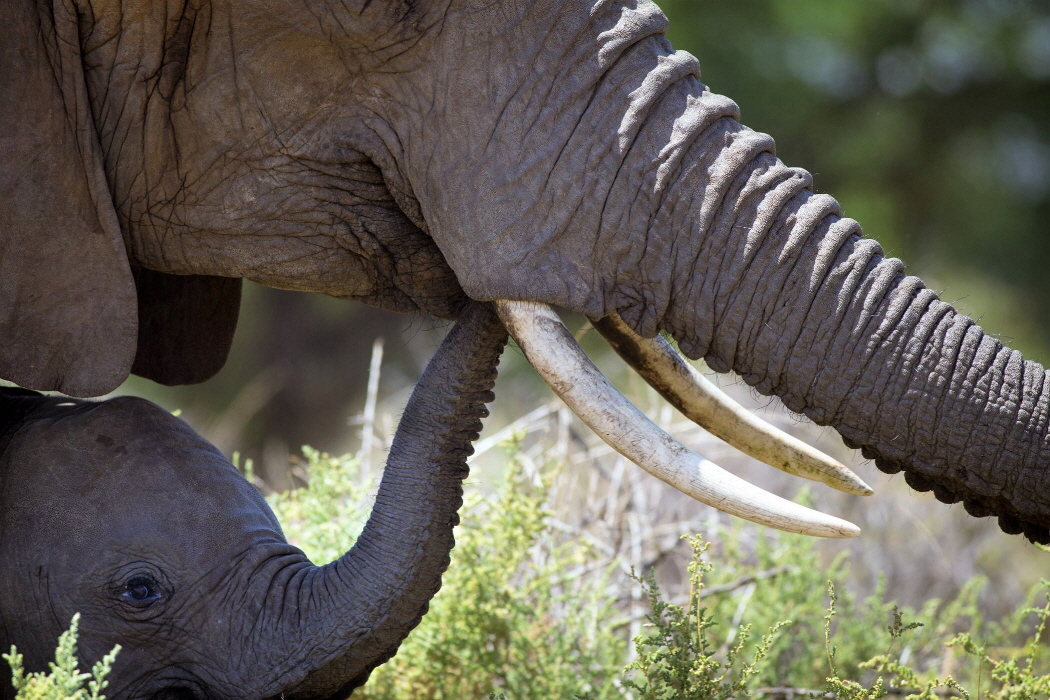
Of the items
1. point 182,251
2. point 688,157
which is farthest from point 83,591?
point 688,157

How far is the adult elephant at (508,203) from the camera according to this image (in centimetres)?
220

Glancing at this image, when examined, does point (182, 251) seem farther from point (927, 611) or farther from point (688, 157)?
point (927, 611)

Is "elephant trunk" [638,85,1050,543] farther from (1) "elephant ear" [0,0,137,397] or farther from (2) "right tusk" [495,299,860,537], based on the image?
(1) "elephant ear" [0,0,137,397]

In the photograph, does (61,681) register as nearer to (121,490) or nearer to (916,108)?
(121,490)

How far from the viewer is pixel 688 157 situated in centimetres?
226

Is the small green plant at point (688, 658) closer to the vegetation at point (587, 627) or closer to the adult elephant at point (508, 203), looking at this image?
the vegetation at point (587, 627)

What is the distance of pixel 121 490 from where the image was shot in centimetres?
255

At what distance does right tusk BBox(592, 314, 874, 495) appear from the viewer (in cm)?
256

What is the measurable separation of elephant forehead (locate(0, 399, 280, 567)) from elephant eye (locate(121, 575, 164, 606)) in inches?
2.5

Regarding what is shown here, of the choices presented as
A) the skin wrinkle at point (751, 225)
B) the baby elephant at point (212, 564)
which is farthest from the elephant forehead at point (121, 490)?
the skin wrinkle at point (751, 225)

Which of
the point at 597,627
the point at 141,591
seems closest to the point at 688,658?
the point at 597,627

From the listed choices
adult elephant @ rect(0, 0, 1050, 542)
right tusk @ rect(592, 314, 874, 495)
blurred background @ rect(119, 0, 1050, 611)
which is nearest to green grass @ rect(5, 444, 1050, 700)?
right tusk @ rect(592, 314, 874, 495)

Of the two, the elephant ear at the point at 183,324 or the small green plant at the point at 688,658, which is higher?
the elephant ear at the point at 183,324

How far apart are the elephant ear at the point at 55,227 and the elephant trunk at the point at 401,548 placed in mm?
591
